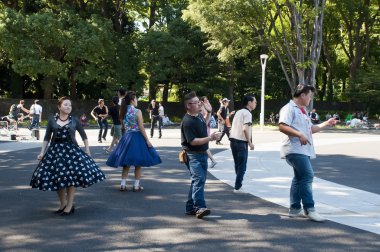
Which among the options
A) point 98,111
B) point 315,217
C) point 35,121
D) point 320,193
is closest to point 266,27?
point 35,121

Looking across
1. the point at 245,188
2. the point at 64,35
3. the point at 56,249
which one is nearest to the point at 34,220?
the point at 56,249

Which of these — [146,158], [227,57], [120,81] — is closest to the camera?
[146,158]

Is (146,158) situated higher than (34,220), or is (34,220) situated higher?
(146,158)

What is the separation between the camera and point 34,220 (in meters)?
6.41

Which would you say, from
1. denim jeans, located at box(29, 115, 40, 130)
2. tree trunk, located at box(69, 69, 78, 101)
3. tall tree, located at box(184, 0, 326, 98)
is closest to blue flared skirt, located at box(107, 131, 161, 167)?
denim jeans, located at box(29, 115, 40, 130)

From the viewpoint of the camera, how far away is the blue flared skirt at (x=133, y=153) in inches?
324

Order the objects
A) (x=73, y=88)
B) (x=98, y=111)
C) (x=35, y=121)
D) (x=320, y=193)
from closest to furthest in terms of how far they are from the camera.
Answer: (x=320, y=193) < (x=98, y=111) < (x=35, y=121) < (x=73, y=88)

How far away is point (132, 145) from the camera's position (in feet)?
27.3

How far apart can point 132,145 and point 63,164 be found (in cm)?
196

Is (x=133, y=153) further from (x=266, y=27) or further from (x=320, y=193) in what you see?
(x=266, y=27)

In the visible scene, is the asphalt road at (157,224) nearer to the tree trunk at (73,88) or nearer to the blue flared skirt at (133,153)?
the blue flared skirt at (133,153)

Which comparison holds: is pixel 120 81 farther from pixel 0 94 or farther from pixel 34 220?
pixel 34 220

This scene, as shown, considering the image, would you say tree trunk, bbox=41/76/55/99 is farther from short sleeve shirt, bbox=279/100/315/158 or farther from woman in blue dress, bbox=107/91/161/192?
short sleeve shirt, bbox=279/100/315/158

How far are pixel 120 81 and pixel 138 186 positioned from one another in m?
31.0
